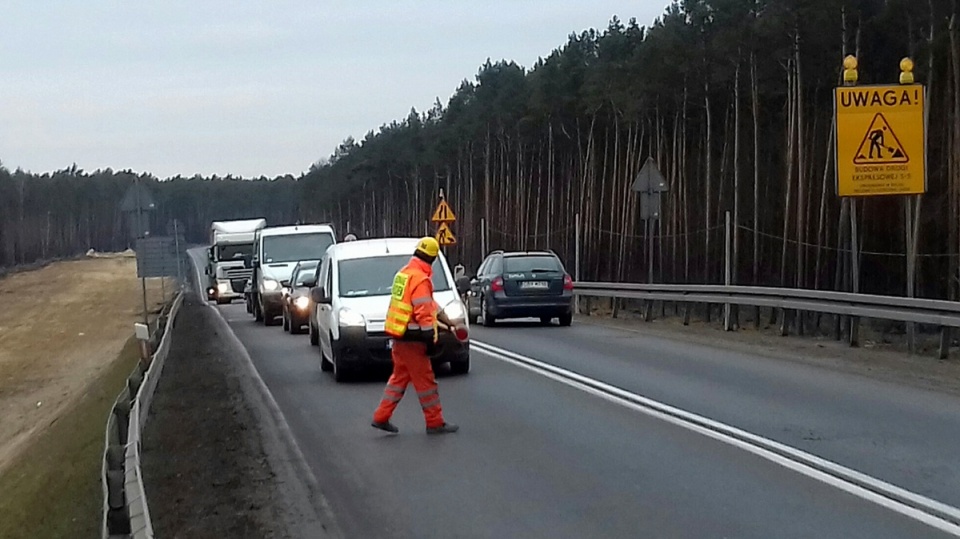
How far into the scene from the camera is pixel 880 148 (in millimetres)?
20031

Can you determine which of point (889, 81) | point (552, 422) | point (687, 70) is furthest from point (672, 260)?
point (552, 422)

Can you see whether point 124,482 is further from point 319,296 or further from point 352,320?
point 319,296

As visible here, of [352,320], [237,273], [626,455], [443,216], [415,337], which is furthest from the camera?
[237,273]

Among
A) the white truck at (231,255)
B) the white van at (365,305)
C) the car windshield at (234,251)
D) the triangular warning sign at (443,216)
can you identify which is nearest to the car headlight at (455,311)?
the white van at (365,305)

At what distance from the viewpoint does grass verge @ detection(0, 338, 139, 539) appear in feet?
41.8

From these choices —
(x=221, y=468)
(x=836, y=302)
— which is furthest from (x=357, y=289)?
(x=836, y=302)

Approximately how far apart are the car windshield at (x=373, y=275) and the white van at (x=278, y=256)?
15042 millimetres

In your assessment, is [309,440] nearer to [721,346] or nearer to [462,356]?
[462,356]

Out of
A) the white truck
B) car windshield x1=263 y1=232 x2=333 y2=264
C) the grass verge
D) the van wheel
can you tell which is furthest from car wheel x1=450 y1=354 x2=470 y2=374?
the white truck

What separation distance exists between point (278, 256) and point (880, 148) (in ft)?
57.6

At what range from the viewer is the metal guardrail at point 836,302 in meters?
16.8

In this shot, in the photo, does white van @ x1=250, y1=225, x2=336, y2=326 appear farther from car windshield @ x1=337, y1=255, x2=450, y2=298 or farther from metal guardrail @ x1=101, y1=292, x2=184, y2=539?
metal guardrail @ x1=101, y1=292, x2=184, y2=539

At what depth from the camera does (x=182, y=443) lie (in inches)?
473

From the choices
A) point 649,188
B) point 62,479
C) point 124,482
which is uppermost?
point 649,188
